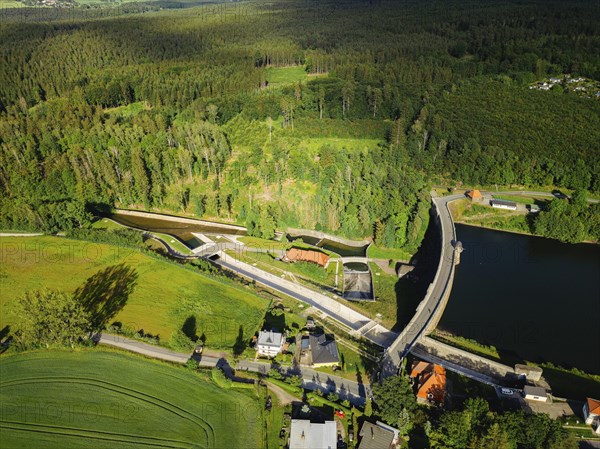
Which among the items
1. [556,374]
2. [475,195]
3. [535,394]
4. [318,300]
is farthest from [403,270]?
[475,195]

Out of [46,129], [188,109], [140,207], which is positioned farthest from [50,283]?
[188,109]

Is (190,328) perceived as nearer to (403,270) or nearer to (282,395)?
(282,395)

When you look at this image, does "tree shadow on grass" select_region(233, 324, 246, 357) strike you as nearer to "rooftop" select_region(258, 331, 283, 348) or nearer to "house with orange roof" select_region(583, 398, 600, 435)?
"rooftop" select_region(258, 331, 283, 348)

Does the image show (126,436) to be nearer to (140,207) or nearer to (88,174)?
(140,207)

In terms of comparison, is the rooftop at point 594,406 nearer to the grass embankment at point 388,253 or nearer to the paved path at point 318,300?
the paved path at point 318,300

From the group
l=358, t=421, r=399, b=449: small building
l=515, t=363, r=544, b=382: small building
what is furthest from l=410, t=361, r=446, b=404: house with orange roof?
l=515, t=363, r=544, b=382: small building
